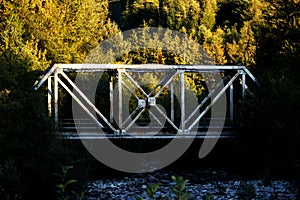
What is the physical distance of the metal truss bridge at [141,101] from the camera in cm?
1683

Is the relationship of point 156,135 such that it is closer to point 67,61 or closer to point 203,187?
point 203,187

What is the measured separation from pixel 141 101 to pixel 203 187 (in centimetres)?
352

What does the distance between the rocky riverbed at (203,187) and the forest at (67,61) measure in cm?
58

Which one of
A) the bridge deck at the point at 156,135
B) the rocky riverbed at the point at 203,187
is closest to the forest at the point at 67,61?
the rocky riverbed at the point at 203,187

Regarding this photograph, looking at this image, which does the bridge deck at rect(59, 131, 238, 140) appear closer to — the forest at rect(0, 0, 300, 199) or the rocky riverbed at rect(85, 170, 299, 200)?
the forest at rect(0, 0, 300, 199)

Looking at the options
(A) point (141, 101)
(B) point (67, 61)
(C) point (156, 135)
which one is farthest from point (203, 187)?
(B) point (67, 61)

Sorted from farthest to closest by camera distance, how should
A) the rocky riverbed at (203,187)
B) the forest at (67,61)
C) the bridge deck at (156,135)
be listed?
the bridge deck at (156,135)
the rocky riverbed at (203,187)
the forest at (67,61)

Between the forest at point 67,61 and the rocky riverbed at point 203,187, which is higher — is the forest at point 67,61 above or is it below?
above

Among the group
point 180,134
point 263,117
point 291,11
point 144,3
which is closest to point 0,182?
point 180,134

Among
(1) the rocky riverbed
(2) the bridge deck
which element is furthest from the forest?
(2) the bridge deck

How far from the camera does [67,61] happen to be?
2300cm

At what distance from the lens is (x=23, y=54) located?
63.9 ft

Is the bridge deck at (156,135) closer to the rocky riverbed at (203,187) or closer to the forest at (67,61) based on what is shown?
the forest at (67,61)

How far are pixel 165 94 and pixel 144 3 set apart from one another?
31076mm
